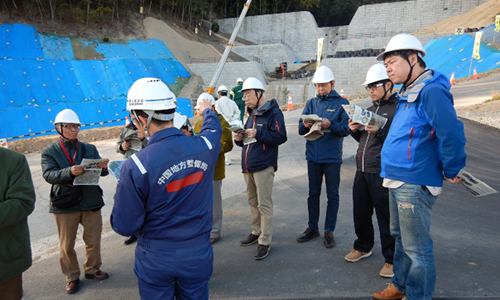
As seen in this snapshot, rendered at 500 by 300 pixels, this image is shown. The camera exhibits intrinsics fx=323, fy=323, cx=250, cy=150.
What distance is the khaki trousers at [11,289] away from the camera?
8.43 feet

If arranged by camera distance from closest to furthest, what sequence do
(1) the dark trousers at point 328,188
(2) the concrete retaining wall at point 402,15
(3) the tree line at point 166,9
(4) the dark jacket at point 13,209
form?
(4) the dark jacket at point 13,209, (1) the dark trousers at point 328,188, (3) the tree line at point 166,9, (2) the concrete retaining wall at point 402,15

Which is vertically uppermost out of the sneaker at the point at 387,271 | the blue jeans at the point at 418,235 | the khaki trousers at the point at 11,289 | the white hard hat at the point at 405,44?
the white hard hat at the point at 405,44

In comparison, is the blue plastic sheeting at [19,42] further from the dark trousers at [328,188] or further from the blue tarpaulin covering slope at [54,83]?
the dark trousers at [328,188]

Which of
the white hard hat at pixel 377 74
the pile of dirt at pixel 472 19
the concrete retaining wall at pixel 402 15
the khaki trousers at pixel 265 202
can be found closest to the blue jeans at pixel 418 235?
the white hard hat at pixel 377 74

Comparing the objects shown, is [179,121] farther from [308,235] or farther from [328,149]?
[308,235]

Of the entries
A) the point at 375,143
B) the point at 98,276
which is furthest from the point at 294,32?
the point at 98,276

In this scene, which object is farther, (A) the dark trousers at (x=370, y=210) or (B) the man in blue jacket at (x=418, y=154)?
(A) the dark trousers at (x=370, y=210)

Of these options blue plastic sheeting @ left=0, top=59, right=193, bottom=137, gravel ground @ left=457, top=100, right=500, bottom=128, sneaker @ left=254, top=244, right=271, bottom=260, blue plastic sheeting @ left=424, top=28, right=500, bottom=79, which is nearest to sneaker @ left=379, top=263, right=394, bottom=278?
sneaker @ left=254, top=244, right=271, bottom=260

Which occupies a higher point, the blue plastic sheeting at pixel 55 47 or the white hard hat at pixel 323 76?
the blue plastic sheeting at pixel 55 47

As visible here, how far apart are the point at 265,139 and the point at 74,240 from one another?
271 cm

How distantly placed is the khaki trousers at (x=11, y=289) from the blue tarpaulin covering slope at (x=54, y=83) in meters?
16.5

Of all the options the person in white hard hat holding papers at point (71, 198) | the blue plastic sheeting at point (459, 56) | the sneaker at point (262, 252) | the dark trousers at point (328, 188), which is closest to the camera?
the person in white hard hat holding papers at point (71, 198)

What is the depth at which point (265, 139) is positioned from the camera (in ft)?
14.3

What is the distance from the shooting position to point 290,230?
510 centimetres
